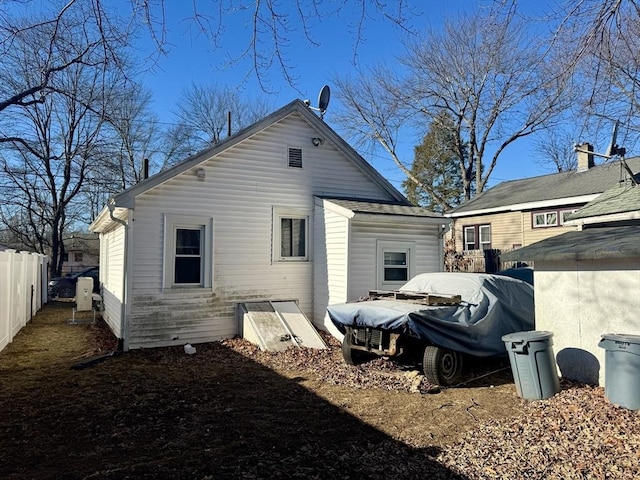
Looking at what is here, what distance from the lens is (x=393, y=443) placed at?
176 inches

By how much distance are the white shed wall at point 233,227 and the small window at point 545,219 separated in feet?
40.6

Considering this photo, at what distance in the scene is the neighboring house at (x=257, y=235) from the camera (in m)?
9.32

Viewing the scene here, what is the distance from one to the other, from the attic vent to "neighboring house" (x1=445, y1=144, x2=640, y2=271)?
39.7 ft

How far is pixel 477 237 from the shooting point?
23531 millimetres

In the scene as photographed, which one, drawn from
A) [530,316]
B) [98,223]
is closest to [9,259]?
[98,223]

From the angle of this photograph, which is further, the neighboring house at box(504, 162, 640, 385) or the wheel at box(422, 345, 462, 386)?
the wheel at box(422, 345, 462, 386)

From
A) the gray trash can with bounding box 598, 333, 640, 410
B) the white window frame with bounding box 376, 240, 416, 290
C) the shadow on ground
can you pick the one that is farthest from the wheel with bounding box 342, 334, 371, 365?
the gray trash can with bounding box 598, 333, 640, 410

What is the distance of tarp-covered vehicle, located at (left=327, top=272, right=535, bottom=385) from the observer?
254 inches

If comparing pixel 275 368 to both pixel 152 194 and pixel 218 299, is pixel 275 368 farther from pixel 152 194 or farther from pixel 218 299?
pixel 152 194

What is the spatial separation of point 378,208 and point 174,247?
4.95 metres

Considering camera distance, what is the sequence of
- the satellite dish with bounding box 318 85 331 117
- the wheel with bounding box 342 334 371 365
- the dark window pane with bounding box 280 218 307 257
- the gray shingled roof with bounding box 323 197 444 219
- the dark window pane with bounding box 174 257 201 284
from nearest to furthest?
1. the wheel with bounding box 342 334 371 365
2. the dark window pane with bounding box 174 257 201 284
3. the gray shingled roof with bounding box 323 197 444 219
4. the dark window pane with bounding box 280 218 307 257
5. the satellite dish with bounding box 318 85 331 117

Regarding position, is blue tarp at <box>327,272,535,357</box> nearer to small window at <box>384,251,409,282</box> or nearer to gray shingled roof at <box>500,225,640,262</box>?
gray shingled roof at <box>500,225,640,262</box>

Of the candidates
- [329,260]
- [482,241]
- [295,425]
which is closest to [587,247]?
[295,425]

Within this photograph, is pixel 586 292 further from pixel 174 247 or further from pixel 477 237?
pixel 477 237
